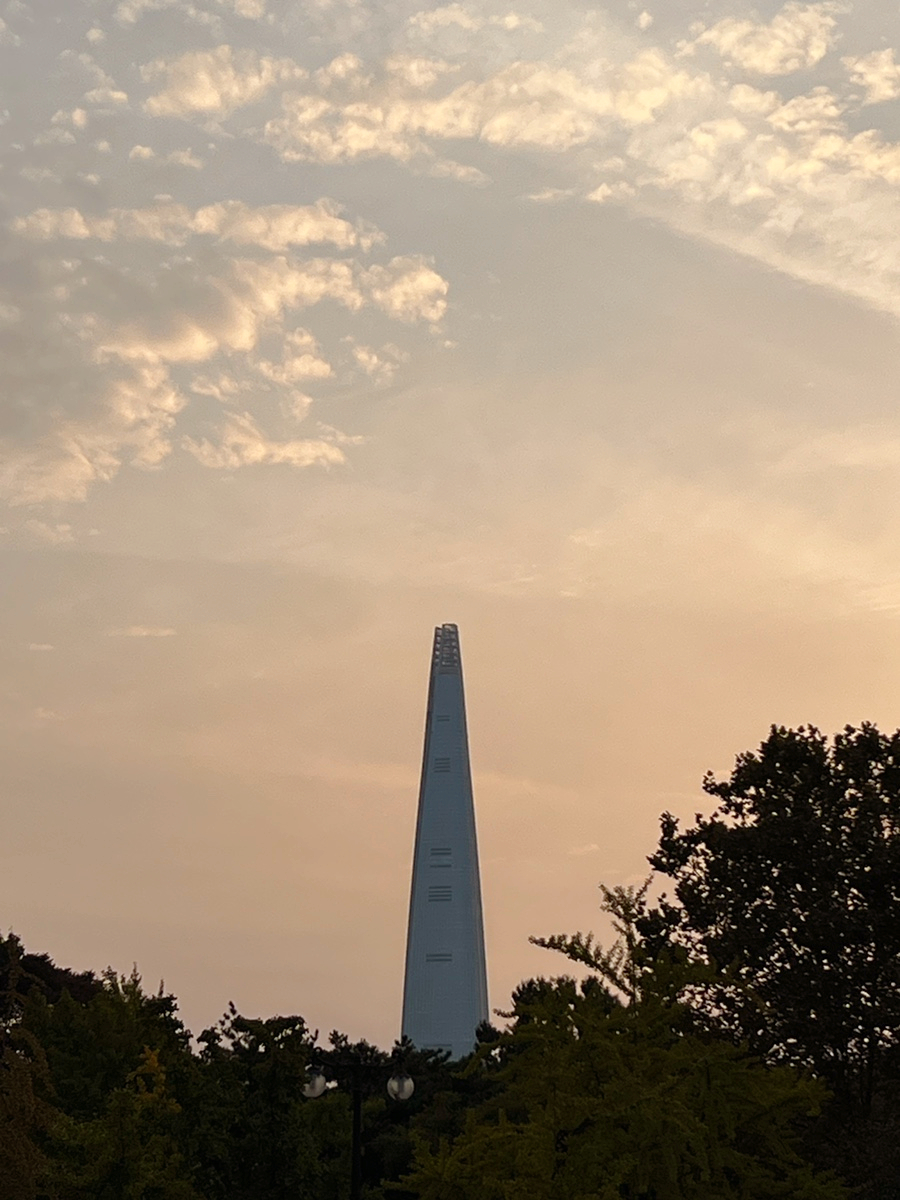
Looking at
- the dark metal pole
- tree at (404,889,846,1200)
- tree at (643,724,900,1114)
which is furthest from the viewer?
tree at (643,724,900,1114)

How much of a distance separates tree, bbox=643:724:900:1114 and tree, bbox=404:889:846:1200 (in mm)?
8917

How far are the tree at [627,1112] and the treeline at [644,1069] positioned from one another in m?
0.04

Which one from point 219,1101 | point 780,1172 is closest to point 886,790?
point 780,1172

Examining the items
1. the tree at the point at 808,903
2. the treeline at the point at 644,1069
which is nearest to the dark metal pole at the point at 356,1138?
the treeline at the point at 644,1069

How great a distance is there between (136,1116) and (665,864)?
1485 cm

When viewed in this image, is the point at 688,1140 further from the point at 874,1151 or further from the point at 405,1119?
the point at 405,1119

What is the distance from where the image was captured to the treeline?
2002 cm

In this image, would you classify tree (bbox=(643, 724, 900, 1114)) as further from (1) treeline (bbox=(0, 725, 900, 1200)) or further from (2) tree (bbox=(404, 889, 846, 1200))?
(2) tree (bbox=(404, 889, 846, 1200))

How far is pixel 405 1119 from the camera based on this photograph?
50750 millimetres

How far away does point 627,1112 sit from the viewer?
1898 centimetres

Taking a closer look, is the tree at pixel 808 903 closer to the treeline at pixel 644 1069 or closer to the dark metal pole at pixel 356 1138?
the treeline at pixel 644 1069

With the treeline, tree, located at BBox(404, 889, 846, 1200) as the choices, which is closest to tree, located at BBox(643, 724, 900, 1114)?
the treeline

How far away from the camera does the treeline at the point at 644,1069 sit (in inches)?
788

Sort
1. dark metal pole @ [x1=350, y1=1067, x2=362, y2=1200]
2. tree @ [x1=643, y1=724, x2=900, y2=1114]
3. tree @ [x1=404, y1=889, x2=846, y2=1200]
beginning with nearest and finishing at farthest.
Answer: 1. tree @ [x1=404, y1=889, x2=846, y2=1200]
2. dark metal pole @ [x1=350, y1=1067, x2=362, y2=1200]
3. tree @ [x1=643, y1=724, x2=900, y2=1114]
